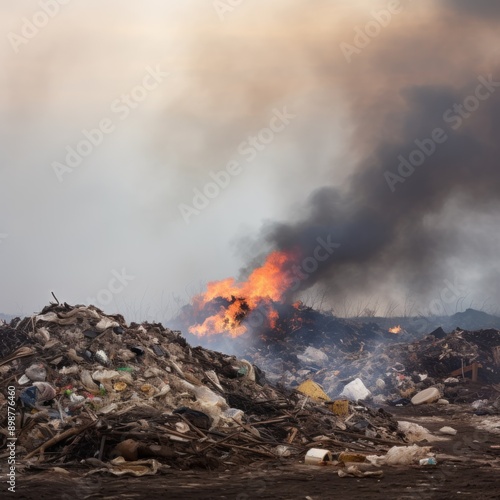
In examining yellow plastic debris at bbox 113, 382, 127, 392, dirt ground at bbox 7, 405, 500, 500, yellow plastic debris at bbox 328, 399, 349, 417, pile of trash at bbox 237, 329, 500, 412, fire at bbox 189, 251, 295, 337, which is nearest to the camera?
dirt ground at bbox 7, 405, 500, 500

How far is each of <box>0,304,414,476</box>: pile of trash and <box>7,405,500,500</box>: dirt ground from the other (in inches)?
14.8

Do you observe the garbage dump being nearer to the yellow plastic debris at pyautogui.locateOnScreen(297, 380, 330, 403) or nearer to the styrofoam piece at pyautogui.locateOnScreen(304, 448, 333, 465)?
the yellow plastic debris at pyautogui.locateOnScreen(297, 380, 330, 403)

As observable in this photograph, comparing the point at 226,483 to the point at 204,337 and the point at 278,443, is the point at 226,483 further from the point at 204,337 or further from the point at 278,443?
the point at 204,337

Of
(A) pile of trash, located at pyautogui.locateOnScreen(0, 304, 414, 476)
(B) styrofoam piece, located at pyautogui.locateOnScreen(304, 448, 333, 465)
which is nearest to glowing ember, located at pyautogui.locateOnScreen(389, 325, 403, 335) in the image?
(A) pile of trash, located at pyautogui.locateOnScreen(0, 304, 414, 476)

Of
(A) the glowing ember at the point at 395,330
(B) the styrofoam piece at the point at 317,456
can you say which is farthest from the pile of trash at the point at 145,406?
(A) the glowing ember at the point at 395,330

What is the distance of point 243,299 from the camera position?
25.4 metres

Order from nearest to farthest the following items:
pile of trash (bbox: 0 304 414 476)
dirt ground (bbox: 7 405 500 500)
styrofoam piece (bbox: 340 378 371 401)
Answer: dirt ground (bbox: 7 405 500 500)
pile of trash (bbox: 0 304 414 476)
styrofoam piece (bbox: 340 378 371 401)

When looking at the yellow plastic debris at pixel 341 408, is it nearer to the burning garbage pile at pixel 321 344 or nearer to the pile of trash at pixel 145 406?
the pile of trash at pixel 145 406

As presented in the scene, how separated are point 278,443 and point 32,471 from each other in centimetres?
359

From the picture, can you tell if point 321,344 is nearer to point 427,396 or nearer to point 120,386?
point 427,396

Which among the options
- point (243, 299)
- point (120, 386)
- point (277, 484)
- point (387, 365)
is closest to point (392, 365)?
point (387, 365)

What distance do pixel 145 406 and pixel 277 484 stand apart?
3.04 meters

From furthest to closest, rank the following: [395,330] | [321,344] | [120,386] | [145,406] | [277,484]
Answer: [395,330]
[321,344]
[120,386]
[145,406]
[277,484]

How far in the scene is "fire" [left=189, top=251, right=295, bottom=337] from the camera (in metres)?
24.8
